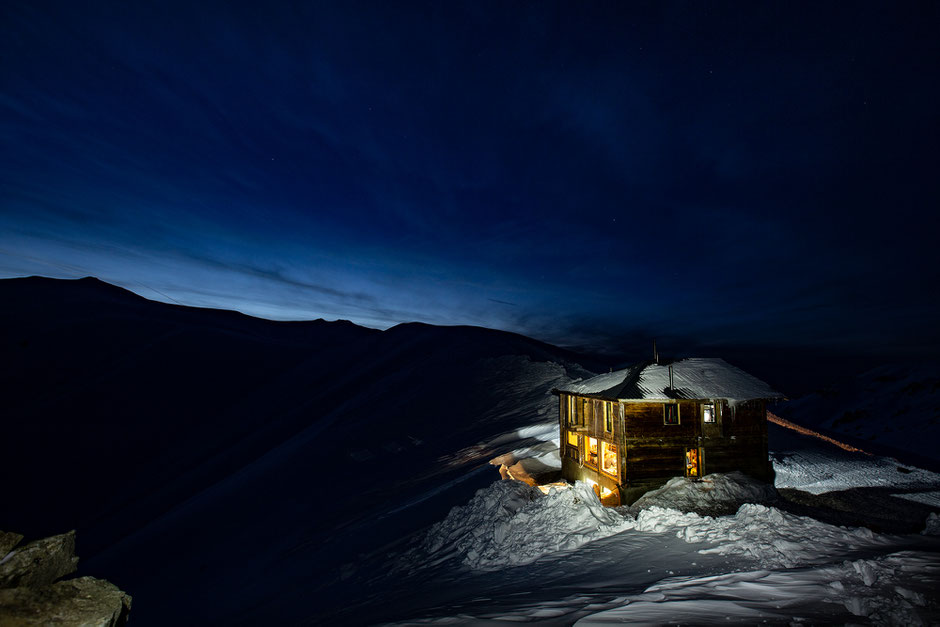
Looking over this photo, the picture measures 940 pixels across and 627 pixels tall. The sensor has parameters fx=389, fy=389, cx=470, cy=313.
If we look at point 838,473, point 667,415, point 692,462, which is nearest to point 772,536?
point 667,415

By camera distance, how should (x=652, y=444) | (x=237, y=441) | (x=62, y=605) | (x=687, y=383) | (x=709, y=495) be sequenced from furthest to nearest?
(x=237, y=441)
(x=687, y=383)
(x=652, y=444)
(x=709, y=495)
(x=62, y=605)

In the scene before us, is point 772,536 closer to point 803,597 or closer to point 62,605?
point 803,597

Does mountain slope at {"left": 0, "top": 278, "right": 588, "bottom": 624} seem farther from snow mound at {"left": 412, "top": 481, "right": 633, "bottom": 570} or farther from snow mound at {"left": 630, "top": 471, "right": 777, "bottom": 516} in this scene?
snow mound at {"left": 630, "top": 471, "right": 777, "bottom": 516}

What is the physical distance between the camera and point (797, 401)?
95562mm

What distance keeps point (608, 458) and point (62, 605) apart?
1912cm

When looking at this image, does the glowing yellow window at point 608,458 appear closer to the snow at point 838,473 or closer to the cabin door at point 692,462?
the cabin door at point 692,462

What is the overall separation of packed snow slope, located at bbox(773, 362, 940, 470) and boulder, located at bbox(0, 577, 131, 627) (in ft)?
220

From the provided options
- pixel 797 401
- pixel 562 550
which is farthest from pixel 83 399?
pixel 797 401

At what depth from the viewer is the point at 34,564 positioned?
297cm

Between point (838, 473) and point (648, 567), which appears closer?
point (648, 567)

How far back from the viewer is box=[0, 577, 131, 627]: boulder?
262 centimetres

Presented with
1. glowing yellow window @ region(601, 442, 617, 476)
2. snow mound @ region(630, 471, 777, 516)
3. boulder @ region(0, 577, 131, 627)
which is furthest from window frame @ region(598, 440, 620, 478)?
boulder @ region(0, 577, 131, 627)

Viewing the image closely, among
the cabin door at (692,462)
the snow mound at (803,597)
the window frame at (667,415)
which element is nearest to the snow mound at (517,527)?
the window frame at (667,415)

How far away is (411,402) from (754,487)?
34409 mm
